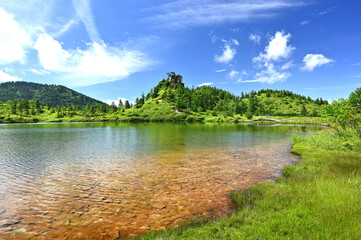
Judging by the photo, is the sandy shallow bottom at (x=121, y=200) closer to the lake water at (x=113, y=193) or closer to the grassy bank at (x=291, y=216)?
the lake water at (x=113, y=193)

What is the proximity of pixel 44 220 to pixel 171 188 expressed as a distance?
7744 mm

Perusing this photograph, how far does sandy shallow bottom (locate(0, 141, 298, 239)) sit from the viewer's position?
28.5ft

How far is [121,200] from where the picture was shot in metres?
11.7

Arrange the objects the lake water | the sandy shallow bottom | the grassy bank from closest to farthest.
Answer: the grassy bank
the sandy shallow bottom
the lake water

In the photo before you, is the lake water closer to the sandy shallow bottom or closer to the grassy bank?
the sandy shallow bottom

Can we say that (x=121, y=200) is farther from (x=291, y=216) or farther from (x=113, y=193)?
(x=291, y=216)

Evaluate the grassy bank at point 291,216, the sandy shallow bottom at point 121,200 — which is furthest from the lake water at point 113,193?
the grassy bank at point 291,216

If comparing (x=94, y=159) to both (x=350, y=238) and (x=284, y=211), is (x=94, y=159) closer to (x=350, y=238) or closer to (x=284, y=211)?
(x=284, y=211)

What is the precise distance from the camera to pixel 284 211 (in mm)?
8375

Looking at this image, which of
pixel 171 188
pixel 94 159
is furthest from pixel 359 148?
pixel 94 159

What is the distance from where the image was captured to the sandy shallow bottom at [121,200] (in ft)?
28.5

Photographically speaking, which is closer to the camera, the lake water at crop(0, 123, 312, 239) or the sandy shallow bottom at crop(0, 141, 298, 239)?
the sandy shallow bottom at crop(0, 141, 298, 239)

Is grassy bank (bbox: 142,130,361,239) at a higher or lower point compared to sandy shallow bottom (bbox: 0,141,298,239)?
higher

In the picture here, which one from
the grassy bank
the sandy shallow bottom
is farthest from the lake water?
the grassy bank
